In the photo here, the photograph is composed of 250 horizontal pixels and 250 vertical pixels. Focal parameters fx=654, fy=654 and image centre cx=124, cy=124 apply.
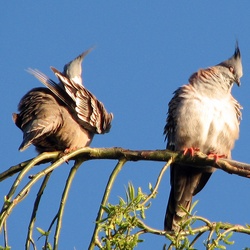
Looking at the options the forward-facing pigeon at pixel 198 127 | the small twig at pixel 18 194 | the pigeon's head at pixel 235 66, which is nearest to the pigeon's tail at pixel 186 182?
the forward-facing pigeon at pixel 198 127

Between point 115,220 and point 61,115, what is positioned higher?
point 61,115

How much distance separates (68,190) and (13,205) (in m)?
0.52

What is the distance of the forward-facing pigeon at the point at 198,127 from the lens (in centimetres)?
687

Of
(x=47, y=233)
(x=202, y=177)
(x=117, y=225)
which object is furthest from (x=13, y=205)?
(x=202, y=177)

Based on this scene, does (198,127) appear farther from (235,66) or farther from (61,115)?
(61,115)

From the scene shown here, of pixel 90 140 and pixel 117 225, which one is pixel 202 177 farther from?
pixel 117 225

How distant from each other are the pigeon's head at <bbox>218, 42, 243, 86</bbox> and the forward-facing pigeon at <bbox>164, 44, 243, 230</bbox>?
29 centimetres

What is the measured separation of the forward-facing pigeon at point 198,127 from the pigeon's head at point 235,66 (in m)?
0.29

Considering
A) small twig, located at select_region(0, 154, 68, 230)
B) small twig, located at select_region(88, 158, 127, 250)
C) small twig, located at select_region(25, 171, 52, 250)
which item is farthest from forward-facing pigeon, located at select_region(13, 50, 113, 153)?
small twig, located at select_region(0, 154, 68, 230)

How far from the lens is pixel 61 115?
22.4 feet

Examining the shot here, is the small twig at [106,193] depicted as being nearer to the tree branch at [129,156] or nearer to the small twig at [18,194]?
the tree branch at [129,156]

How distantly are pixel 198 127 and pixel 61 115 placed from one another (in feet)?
4.72

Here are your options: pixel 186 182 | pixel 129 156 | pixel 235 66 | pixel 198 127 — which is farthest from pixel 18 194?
pixel 235 66

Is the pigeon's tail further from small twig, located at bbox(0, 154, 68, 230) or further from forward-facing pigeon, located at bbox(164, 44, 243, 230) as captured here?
small twig, located at bbox(0, 154, 68, 230)
